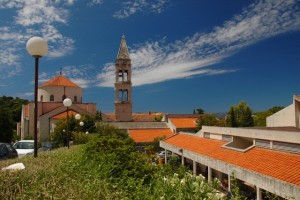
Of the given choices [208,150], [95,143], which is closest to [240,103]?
[208,150]

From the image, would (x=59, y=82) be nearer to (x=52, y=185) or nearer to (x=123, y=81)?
(x=123, y=81)

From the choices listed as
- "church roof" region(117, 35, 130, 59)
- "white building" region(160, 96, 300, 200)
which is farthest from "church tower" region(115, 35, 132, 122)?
"white building" region(160, 96, 300, 200)

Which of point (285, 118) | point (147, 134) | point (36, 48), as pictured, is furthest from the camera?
point (147, 134)

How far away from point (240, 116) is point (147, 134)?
25940 millimetres

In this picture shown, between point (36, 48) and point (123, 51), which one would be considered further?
point (123, 51)

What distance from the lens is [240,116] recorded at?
6806 cm

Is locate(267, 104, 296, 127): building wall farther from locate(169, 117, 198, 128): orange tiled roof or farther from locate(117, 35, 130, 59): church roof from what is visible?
locate(117, 35, 130, 59): church roof

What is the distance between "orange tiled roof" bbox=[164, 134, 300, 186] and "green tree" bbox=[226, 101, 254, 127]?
4206cm

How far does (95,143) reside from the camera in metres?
9.70

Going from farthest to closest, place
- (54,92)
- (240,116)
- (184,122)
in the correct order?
(240,116), (184,122), (54,92)

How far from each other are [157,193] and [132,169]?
2701 mm

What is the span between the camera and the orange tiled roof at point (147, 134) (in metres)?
50.4

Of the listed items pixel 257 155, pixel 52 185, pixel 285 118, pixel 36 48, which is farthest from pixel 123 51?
pixel 52 185

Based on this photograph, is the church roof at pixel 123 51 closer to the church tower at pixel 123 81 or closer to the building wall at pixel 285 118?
the church tower at pixel 123 81
